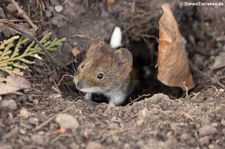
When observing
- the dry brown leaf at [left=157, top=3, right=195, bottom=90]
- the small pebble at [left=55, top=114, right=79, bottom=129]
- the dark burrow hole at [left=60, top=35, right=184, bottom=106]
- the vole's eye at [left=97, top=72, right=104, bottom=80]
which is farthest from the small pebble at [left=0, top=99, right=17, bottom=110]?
the dry brown leaf at [left=157, top=3, right=195, bottom=90]

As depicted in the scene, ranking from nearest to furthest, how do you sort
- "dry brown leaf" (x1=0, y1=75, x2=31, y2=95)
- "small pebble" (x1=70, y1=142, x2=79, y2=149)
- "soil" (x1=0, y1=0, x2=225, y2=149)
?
1. "small pebble" (x1=70, y1=142, x2=79, y2=149)
2. "soil" (x1=0, y1=0, x2=225, y2=149)
3. "dry brown leaf" (x1=0, y1=75, x2=31, y2=95)

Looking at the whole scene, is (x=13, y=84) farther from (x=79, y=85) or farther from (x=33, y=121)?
(x=79, y=85)

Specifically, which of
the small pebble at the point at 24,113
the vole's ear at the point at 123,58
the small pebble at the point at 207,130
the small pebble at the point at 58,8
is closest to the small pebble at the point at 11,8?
the small pebble at the point at 58,8

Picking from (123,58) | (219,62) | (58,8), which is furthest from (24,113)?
(219,62)

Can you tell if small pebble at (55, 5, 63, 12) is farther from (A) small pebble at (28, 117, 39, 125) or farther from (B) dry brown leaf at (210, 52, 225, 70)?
(B) dry brown leaf at (210, 52, 225, 70)

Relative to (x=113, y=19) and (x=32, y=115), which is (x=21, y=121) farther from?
(x=113, y=19)
